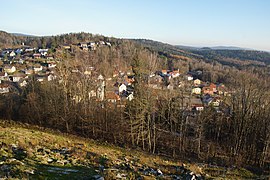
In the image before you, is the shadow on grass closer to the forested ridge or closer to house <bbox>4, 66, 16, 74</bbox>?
the forested ridge

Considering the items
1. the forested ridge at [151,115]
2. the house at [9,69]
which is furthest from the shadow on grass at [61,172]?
the house at [9,69]

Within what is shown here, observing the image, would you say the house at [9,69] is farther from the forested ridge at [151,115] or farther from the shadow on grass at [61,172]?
the shadow on grass at [61,172]

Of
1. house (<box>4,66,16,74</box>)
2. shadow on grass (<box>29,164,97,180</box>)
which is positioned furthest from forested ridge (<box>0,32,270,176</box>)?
house (<box>4,66,16,74</box>)

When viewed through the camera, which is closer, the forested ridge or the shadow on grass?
the shadow on grass

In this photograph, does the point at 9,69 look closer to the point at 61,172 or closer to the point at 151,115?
the point at 151,115

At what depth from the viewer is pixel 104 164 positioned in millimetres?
10266

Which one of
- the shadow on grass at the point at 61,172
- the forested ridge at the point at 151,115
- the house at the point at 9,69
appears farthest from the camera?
the house at the point at 9,69

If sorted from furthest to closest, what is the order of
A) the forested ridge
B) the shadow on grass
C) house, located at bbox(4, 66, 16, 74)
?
house, located at bbox(4, 66, 16, 74)
the forested ridge
the shadow on grass

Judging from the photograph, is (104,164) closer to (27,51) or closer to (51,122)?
(51,122)

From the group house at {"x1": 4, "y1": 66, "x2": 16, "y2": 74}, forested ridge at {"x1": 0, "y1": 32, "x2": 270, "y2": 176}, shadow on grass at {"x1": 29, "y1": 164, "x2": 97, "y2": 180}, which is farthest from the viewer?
house at {"x1": 4, "y1": 66, "x2": 16, "y2": 74}

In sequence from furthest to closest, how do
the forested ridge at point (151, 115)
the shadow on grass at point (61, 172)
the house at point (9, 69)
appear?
the house at point (9, 69), the forested ridge at point (151, 115), the shadow on grass at point (61, 172)

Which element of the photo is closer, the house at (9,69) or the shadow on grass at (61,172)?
the shadow on grass at (61,172)

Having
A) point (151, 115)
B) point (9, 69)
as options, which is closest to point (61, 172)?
point (151, 115)

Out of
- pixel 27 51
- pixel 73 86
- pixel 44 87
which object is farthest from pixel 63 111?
pixel 27 51
